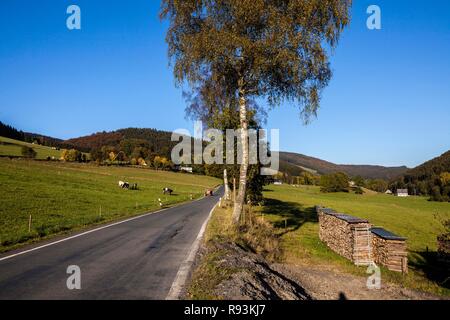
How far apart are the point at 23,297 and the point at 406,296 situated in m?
11.1

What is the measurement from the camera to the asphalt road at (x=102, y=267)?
806cm

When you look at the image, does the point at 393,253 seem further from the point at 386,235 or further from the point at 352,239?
the point at 352,239

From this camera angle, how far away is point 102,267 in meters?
10.5

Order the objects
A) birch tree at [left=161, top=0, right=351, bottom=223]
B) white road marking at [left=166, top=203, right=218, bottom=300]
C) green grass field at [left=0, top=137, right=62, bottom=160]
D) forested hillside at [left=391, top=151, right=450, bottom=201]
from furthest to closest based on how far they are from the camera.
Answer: forested hillside at [left=391, top=151, right=450, bottom=201] → green grass field at [left=0, top=137, right=62, bottom=160] → birch tree at [left=161, top=0, right=351, bottom=223] → white road marking at [left=166, top=203, right=218, bottom=300]

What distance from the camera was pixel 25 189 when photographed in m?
39.9

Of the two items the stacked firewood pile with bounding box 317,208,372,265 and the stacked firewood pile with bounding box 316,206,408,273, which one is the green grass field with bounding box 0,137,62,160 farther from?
the stacked firewood pile with bounding box 316,206,408,273

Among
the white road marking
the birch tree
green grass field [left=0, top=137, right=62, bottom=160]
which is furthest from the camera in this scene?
green grass field [left=0, top=137, right=62, bottom=160]

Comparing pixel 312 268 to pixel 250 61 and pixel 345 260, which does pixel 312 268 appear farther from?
pixel 250 61

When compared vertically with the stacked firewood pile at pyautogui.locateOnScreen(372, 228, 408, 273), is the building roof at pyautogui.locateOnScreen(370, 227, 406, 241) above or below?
above

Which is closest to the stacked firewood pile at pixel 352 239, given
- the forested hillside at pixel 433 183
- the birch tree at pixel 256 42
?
the birch tree at pixel 256 42

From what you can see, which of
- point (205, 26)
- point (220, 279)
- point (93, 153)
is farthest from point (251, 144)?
point (93, 153)

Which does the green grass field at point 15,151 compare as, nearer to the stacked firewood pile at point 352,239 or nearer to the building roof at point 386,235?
the stacked firewood pile at point 352,239

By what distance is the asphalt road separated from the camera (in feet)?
26.5

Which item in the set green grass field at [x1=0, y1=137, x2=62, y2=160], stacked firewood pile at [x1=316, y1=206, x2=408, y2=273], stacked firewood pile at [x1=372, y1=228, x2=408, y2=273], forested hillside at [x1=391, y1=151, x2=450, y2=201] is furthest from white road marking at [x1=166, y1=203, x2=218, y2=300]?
forested hillside at [x1=391, y1=151, x2=450, y2=201]
